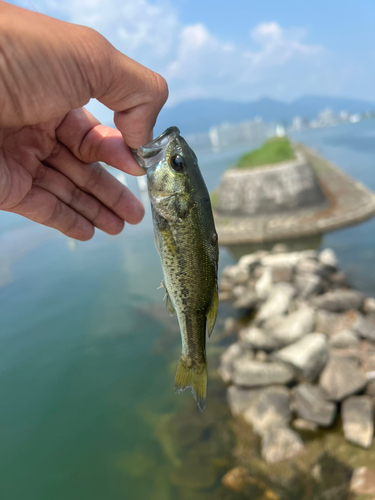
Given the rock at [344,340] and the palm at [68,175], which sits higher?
the palm at [68,175]

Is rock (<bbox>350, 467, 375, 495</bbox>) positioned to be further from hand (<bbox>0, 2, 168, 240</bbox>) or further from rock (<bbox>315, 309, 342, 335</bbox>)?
hand (<bbox>0, 2, 168, 240</bbox>)

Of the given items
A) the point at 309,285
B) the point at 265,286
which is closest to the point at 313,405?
the point at 309,285

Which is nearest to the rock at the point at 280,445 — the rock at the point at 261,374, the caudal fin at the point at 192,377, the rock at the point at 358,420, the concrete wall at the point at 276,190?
the rock at the point at 358,420

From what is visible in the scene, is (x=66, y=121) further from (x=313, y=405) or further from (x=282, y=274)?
(x=282, y=274)

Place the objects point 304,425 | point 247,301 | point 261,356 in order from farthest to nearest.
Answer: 1. point 247,301
2. point 261,356
3. point 304,425

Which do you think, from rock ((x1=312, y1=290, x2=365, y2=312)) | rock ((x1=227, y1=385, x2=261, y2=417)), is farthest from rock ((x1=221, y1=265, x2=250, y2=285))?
rock ((x1=227, y1=385, x2=261, y2=417))

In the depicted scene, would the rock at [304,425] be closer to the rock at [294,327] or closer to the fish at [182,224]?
the rock at [294,327]

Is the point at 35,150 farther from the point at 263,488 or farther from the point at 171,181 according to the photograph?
the point at 263,488
